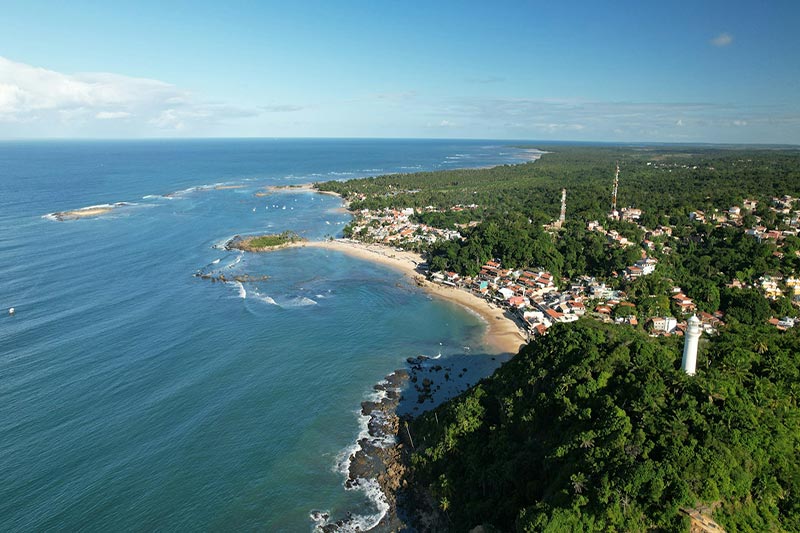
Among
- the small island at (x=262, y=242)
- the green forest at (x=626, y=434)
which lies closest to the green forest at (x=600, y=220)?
the green forest at (x=626, y=434)

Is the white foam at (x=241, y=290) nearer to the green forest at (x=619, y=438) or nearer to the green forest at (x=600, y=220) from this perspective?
the green forest at (x=600, y=220)

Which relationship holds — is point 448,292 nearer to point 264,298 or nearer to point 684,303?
point 264,298

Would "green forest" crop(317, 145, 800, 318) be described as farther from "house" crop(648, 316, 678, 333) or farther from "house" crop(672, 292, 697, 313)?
"house" crop(648, 316, 678, 333)

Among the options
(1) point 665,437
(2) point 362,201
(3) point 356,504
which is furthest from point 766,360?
(2) point 362,201

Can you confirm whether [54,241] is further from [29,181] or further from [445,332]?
[29,181]

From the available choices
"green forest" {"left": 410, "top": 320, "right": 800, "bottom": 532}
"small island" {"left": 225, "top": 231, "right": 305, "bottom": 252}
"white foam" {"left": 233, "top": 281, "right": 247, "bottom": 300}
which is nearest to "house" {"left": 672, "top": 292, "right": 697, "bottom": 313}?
"green forest" {"left": 410, "top": 320, "right": 800, "bottom": 532}

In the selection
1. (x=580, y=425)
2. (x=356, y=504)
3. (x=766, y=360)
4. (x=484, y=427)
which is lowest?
(x=356, y=504)

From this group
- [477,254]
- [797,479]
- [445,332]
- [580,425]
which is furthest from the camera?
[477,254]

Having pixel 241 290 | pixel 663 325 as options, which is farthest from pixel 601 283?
pixel 241 290
